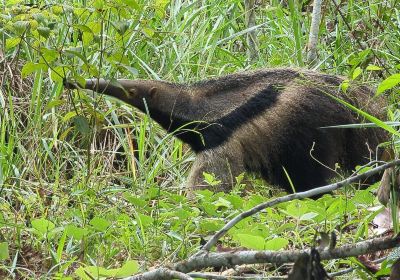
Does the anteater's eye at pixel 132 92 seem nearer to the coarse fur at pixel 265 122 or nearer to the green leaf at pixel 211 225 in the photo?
the coarse fur at pixel 265 122

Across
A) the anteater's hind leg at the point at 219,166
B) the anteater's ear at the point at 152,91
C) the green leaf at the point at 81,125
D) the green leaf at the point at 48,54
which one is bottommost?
the anteater's hind leg at the point at 219,166

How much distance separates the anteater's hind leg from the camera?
7082mm

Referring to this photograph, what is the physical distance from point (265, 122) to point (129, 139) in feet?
3.72

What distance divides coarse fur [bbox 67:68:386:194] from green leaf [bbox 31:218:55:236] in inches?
→ 113

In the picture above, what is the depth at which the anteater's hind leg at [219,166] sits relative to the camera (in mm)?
7082

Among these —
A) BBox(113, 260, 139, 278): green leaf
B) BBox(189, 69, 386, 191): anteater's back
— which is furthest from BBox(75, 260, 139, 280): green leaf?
BBox(189, 69, 386, 191): anteater's back

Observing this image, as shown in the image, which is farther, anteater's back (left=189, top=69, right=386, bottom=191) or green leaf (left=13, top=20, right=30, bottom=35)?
anteater's back (left=189, top=69, right=386, bottom=191)

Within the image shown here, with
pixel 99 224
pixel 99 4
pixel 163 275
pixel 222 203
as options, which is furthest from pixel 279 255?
pixel 99 4

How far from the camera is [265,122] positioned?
7.36m

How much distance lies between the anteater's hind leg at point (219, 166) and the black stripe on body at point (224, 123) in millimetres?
79

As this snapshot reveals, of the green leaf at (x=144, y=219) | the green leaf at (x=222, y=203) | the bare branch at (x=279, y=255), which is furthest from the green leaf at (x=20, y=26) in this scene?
the bare branch at (x=279, y=255)

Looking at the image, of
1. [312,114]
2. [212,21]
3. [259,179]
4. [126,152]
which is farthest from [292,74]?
[212,21]

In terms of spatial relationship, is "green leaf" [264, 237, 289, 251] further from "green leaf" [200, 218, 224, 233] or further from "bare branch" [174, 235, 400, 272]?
"green leaf" [200, 218, 224, 233]

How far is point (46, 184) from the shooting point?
602cm
